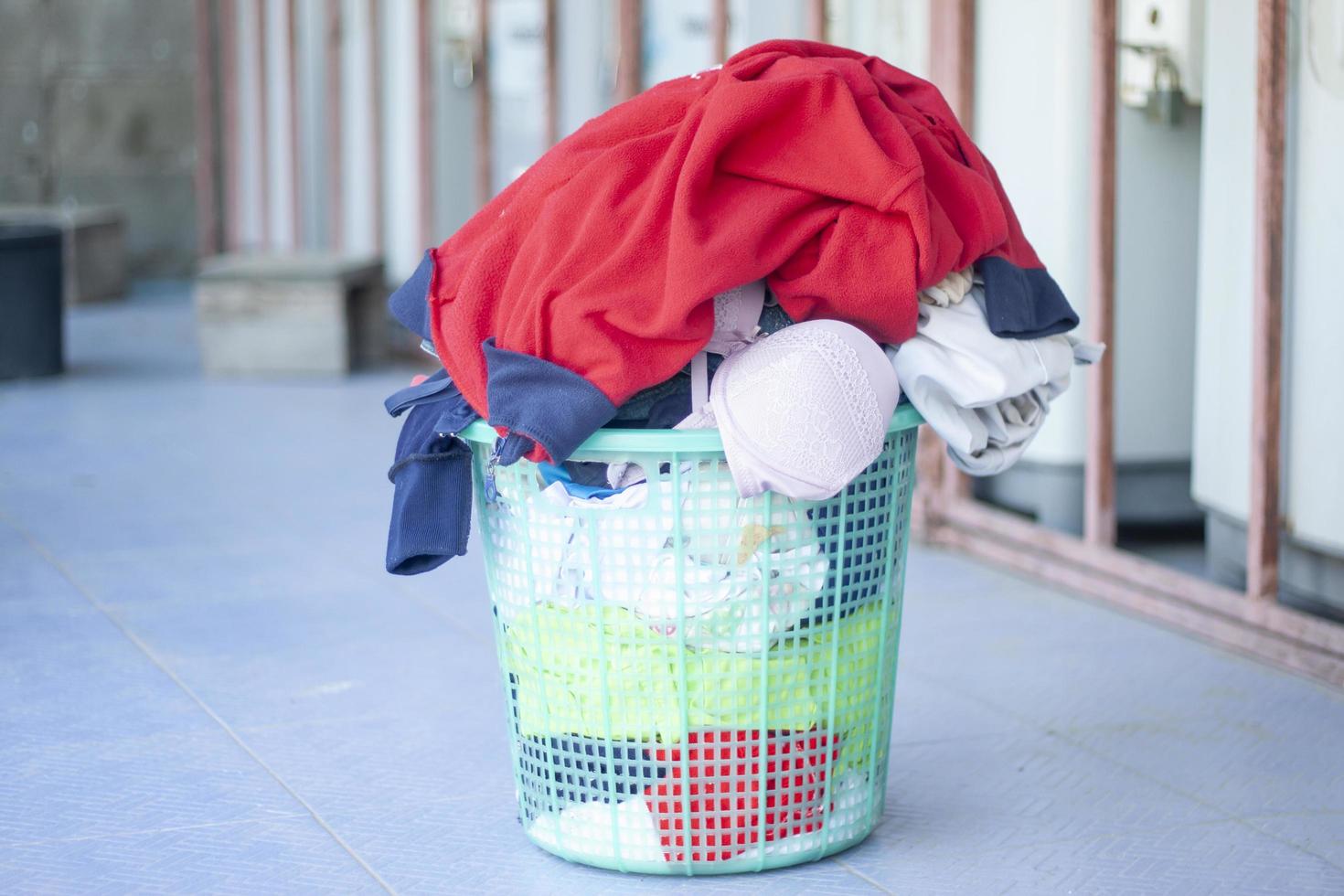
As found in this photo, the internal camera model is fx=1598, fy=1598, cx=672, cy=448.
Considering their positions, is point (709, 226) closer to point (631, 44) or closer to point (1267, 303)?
point (1267, 303)

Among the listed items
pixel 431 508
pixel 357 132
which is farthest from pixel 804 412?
pixel 357 132

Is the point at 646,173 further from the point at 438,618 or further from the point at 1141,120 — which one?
the point at 1141,120

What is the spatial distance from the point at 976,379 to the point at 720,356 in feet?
1.13

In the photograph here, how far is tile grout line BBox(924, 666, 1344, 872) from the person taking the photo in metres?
2.34

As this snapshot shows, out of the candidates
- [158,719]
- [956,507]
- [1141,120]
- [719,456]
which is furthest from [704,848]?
[1141,120]

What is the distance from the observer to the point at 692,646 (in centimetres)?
207

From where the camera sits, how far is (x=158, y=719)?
2.86 m

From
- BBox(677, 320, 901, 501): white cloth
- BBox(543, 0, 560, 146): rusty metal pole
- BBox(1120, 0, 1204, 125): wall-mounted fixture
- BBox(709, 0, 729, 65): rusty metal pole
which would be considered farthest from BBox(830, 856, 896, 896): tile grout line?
BBox(543, 0, 560, 146): rusty metal pole

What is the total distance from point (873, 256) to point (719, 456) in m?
0.33

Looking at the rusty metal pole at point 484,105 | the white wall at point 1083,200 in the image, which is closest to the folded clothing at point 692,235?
the white wall at point 1083,200

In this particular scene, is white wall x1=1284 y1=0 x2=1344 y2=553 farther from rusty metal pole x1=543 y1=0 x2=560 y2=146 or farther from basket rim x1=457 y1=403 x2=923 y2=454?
rusty metal pole x1=543 y1=0 x2=560 y2=146

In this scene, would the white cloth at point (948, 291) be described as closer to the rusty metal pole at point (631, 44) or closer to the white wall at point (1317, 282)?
the white wall at point (1317, 282)

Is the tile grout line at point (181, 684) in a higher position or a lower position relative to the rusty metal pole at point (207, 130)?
lower

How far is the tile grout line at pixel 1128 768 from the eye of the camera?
2.34 m
